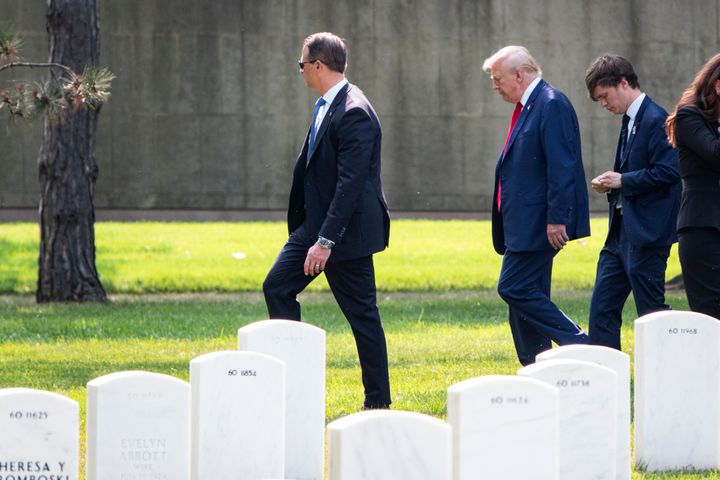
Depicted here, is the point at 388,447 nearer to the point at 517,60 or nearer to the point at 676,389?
the point at 676,389

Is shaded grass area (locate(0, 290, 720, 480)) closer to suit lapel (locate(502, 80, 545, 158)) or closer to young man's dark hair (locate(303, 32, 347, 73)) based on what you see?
suit lapel (locate(502, 80, 545, 158))

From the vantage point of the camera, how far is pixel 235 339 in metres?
10.7

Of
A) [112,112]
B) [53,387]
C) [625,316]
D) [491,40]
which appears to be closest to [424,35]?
[491,40]

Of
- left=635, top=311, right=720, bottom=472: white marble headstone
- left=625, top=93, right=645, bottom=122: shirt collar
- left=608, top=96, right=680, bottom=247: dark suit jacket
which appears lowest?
left=635, top=311, right=720, bottom=472: white marble headstone

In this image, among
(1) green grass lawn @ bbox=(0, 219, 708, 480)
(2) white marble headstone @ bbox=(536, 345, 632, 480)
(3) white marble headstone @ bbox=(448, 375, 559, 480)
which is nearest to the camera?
(3) white marble headstone @ bbox=(448, 375, 559, 480)

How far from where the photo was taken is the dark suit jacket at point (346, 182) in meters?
6.95

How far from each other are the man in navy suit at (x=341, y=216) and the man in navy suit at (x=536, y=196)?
733 mm

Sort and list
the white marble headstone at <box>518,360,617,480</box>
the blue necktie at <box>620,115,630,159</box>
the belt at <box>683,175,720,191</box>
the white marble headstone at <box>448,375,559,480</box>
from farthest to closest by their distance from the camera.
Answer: the blue necktie at <box>620,115,630,159</box> → the belt at <box>683,175,720,191</box> → the white marble headstone at <box>518,360,617,480</box> → the white marble headstone at <box>448,375,559,480</box>

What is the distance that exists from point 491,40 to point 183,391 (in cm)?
2249

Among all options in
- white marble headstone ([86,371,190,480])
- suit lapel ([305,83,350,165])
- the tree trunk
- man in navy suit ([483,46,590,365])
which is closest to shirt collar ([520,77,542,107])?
man in navy suit ([483,46,590,365])

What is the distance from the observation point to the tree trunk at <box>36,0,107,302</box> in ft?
46.4

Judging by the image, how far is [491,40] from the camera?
2658cm

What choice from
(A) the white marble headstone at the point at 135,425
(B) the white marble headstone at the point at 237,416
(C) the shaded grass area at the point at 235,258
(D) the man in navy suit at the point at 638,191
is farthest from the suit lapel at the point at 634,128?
(C) the shaded grass area at the point at 235,258

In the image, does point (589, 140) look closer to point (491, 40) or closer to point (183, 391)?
point (491, 40)
